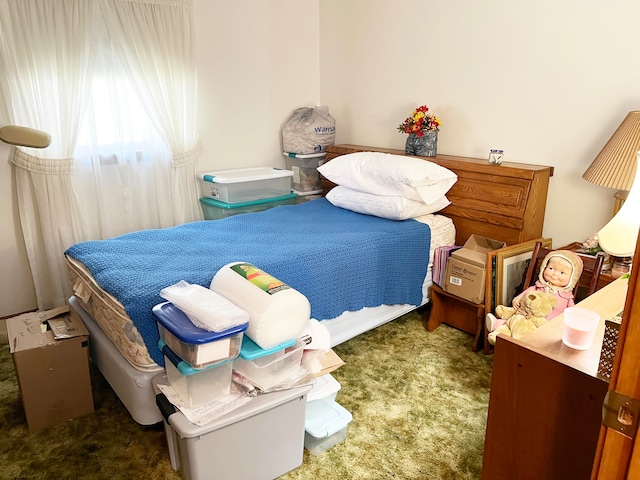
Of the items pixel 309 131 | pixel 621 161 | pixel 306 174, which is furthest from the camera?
pixel 306 174

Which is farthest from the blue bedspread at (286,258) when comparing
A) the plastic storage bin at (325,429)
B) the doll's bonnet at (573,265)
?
the doll's bonnet at (573,265)

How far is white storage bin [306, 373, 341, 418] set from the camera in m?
1.82

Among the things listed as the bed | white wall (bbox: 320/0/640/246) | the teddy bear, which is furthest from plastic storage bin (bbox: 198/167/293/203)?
the teddy bear

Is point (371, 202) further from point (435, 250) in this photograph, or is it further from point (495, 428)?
point (495, 428)

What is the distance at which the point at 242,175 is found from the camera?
131 inches

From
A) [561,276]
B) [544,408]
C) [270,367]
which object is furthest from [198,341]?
[561,276]

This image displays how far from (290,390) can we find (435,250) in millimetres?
1445

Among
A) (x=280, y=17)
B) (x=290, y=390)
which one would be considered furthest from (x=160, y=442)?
(x=280, y=17)

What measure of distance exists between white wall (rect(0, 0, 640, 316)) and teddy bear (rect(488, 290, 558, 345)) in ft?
2.15

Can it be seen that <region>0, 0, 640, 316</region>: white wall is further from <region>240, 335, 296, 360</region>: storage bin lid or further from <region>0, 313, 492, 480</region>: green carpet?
<region>240, 335, 296, 360</region>: storage bin lid

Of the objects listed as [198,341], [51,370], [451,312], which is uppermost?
[198,341]

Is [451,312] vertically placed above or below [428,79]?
below

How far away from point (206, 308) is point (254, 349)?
7.9 inches

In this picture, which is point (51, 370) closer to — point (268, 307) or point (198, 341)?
point (198, 341)
